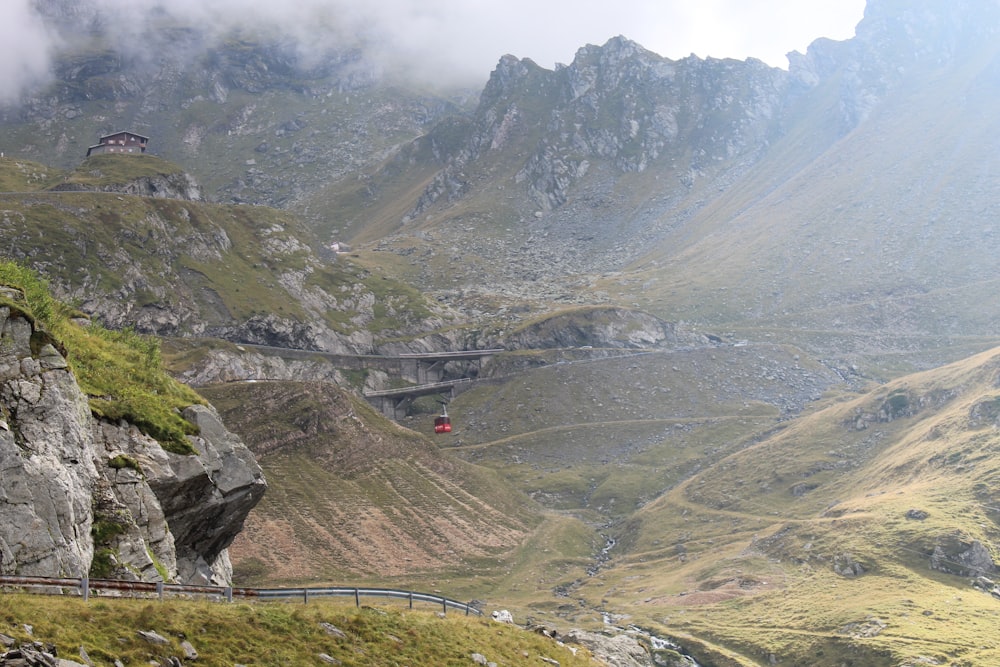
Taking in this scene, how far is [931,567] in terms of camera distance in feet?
327

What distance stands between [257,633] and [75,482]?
899 cm

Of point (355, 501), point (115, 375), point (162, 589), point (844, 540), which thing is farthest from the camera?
point (355, 501)

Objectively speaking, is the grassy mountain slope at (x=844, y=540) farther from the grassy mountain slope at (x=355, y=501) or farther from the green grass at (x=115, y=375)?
the green grass at (x=115, y=375)

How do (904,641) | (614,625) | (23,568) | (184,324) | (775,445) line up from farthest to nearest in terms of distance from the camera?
(184,324) → (775,445) → (614,625) → (904,641) → (23,568)

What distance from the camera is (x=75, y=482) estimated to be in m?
32.2

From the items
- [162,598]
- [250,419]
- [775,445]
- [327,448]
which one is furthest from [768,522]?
[162,598]

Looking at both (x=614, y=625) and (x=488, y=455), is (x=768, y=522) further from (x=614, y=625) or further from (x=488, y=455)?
(x=488, y=455)

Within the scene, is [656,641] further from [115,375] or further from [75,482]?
[75,482]

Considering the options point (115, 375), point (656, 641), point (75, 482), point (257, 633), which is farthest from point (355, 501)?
point (257, 633)

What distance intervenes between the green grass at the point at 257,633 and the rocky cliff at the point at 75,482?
4.38 m

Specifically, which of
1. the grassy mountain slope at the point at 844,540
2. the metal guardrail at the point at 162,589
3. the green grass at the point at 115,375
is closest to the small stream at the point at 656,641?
the grassy mountain slope at the point at 844,540

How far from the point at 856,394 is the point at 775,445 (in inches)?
1829

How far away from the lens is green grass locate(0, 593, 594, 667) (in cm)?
2394

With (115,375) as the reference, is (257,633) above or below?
→ below
